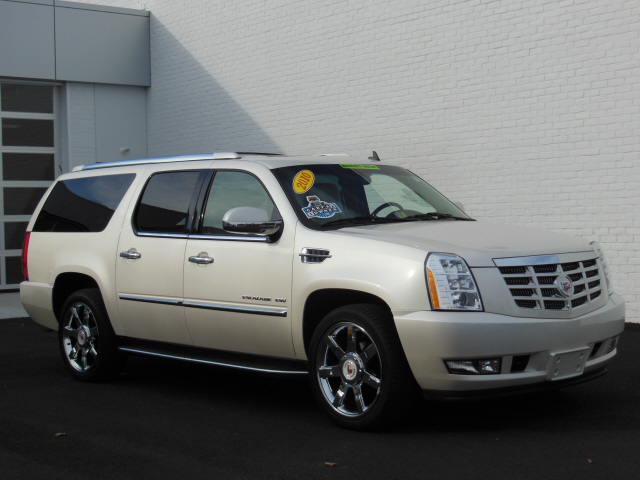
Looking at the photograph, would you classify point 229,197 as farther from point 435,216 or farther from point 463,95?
point 463,95

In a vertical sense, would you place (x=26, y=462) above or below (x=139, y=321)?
below

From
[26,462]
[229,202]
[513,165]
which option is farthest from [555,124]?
[26,462]

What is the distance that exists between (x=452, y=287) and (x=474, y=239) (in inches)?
21.8

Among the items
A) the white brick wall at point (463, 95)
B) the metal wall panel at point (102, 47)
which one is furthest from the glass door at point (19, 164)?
the white brick wall at point (463, 95)

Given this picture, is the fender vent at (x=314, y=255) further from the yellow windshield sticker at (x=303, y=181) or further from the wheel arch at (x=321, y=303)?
the yellow windshield sticker at (x=303, y=181)

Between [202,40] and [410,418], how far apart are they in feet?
38.4

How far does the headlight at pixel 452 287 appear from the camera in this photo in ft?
15.6

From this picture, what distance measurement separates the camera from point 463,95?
11.4 meters

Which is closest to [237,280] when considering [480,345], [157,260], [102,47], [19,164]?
[157,260]

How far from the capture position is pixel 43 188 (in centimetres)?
1573

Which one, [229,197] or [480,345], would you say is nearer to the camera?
[480,345]

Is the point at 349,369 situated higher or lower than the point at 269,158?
lower

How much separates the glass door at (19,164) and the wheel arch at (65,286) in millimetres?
8329

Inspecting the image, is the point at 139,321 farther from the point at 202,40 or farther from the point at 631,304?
the point at 202,40
